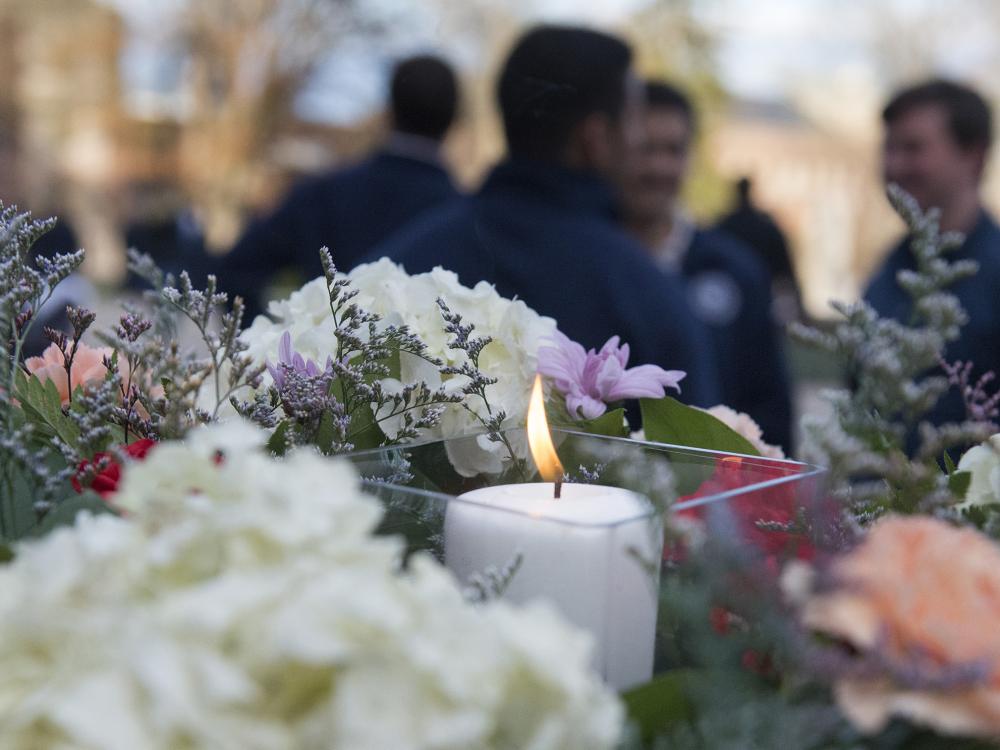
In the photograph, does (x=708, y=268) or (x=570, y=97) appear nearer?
(x=570, y=97)

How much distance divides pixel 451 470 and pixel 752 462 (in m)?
0.18

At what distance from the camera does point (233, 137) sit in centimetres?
1112

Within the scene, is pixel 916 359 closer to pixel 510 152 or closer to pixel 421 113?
pixel 510 152

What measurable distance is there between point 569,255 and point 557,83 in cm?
26

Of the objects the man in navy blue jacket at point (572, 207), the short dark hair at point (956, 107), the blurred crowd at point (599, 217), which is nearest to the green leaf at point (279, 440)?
the blurred crowd at point (599, 217)

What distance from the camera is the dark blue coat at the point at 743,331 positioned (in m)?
2.93

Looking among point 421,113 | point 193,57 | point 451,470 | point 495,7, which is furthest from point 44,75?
point 451,470

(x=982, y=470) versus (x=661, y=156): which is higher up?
(x=661, y=156)

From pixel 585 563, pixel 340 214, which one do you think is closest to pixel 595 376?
pixel 585 563

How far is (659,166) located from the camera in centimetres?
309

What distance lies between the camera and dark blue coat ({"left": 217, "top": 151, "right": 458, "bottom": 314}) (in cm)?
280

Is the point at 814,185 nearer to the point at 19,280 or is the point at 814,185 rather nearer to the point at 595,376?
the point at 595,376

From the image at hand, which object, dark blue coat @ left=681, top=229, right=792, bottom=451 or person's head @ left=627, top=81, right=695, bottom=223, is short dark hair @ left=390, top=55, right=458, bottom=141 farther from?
dark blue coat @ left=681, top=229, right=792, bottom=451

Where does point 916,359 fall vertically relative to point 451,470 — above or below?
above
